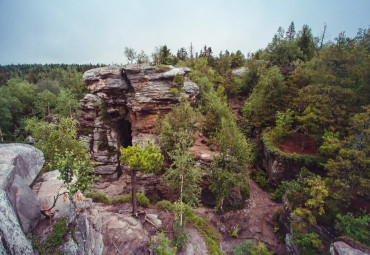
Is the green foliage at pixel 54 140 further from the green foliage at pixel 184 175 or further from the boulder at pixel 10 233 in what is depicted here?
the boulder at pixel 10 233

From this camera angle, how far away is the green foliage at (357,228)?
11864mm

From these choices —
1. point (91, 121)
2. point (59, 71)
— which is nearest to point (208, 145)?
point (91, 121)

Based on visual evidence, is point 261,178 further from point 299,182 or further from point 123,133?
point 123,133

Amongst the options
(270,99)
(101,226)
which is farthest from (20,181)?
(270,99)

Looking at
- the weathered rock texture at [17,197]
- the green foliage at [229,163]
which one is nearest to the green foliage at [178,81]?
the green foliage at [229,163]

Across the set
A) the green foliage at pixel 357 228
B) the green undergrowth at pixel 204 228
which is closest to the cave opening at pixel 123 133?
Answer: the green undergrowth at pixel 204 228

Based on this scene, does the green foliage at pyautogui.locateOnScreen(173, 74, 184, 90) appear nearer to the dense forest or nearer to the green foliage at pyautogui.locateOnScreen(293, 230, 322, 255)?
the dense forest

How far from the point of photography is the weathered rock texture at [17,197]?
18.8ft

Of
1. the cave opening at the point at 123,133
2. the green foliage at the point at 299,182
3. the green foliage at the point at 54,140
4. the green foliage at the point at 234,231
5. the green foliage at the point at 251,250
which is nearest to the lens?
the green foliage at the point at 251,250

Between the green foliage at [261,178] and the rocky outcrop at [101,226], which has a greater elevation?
the rocky outcrop at [101,226]

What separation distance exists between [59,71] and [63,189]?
92.9 metres

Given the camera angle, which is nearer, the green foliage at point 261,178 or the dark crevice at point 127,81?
the green foliage at point 261,178

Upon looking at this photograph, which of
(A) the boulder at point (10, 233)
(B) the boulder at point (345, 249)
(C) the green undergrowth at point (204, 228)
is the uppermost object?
(A) the boulder at point (10, 233)

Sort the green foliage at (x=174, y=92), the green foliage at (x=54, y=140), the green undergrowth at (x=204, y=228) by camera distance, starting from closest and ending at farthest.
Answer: the green undergrowth at (x=204, y=228) → the green foliage at (x=54, y=140) → the green foliage at (x=174, y=92)
